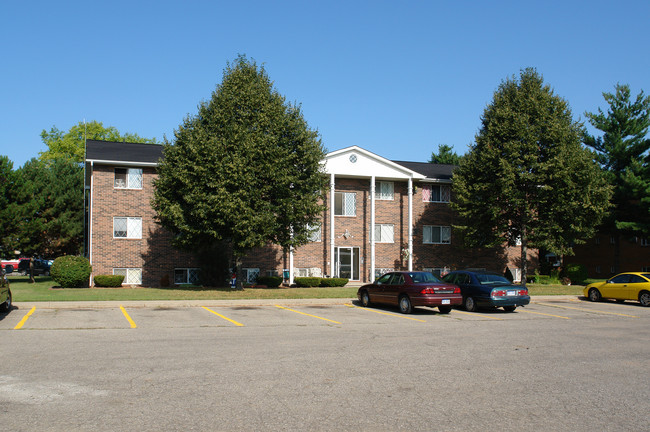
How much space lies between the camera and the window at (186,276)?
30955 millimetres

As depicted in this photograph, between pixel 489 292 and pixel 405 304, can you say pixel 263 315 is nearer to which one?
pixel 405 304

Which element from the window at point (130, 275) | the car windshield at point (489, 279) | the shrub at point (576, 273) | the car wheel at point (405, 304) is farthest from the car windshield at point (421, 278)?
the shrub at point (576, 273)

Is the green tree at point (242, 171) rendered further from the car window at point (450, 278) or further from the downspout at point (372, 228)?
the car window at point (450, 278)

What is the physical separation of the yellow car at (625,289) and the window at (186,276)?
20346 mm

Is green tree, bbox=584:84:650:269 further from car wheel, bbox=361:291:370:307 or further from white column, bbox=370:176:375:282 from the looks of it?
car wheel, bbox=361:291:370:307

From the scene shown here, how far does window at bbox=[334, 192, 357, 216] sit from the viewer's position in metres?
33.9

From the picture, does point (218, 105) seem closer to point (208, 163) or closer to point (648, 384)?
point (208, 163)

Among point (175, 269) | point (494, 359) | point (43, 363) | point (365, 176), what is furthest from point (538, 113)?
point (43, 363)

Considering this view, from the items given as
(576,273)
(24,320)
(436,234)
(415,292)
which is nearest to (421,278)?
(415,292)

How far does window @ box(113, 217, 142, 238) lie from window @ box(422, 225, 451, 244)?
17853mm

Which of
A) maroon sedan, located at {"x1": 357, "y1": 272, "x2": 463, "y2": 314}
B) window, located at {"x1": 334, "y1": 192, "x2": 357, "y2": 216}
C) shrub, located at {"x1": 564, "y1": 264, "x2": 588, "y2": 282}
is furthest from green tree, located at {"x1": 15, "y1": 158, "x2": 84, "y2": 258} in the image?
shrub, located at {"x1": 564, "y1": 264, "x2": 588, "y2": 282}

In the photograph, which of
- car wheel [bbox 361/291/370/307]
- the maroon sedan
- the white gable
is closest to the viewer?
the maroon sedan

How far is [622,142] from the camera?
1508 inches

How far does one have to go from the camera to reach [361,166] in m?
33.2
